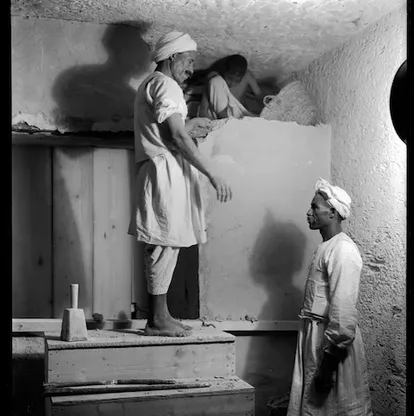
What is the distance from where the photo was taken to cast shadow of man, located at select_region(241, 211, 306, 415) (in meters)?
3.90

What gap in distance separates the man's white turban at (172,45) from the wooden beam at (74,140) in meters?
0.75

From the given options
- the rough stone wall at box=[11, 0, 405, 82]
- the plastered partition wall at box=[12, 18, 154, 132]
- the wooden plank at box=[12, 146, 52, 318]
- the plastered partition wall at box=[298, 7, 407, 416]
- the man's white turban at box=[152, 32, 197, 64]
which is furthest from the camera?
the wooden plank at box=[12, 146, 52, 318]

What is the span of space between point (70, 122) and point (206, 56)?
107cm

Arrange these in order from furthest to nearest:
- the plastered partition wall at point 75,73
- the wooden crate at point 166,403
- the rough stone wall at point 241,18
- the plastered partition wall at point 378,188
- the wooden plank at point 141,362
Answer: the plastered partition wall at point 75,73 → the rough stone wall at point 241,18 → the plastered partition wall at point 378,188 → the wooden plank at point 141,362 → the wooden crate at point 166,403

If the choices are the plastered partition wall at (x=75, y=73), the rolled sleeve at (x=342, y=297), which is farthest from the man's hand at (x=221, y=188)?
the plastered partition wall at (x=75, y=73)

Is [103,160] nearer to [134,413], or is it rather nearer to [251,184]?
[251,184]

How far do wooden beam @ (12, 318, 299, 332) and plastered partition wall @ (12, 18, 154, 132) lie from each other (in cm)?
108

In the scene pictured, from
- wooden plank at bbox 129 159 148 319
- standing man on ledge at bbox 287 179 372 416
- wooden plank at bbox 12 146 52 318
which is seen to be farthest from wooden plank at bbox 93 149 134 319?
standing man on ledge at bbox 287 179 372 416

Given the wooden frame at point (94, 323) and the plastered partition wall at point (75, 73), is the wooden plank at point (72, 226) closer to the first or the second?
the wooden frame at point (94, 323)

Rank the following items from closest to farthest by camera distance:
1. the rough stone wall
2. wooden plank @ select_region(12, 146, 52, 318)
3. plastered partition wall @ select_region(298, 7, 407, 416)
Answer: plastered partition wall @ select_region(298, 7, 407, 416), the rough stone wall, wooden plank @ select_region(12, 146, 52, 318)

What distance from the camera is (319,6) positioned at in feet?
11.8

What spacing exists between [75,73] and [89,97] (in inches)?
6.2

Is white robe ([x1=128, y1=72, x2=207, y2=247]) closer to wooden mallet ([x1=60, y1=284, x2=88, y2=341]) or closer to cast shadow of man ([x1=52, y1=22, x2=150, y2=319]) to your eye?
wooden mallet ([x1=60, y1=284, x2=88, y2=341])

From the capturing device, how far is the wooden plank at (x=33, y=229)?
4.05 meters
